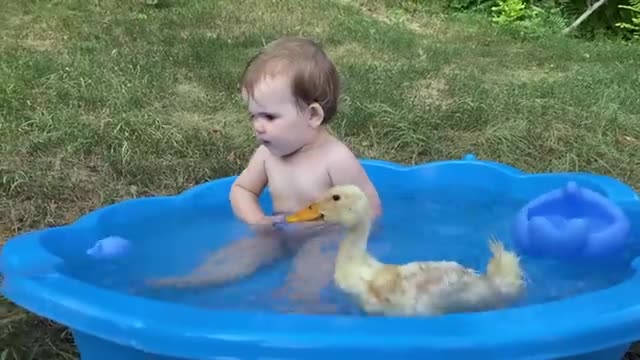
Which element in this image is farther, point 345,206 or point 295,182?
point 295,182

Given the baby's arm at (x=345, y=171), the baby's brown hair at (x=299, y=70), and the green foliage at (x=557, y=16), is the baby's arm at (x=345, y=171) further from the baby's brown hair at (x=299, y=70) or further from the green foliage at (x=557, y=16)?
the green foliage at (x=557, y=16)

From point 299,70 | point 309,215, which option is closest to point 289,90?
point 299,70

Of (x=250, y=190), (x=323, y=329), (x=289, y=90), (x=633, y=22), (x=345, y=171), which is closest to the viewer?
(x=323, y=329)

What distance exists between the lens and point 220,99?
426 cm

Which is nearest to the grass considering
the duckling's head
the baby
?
the baby

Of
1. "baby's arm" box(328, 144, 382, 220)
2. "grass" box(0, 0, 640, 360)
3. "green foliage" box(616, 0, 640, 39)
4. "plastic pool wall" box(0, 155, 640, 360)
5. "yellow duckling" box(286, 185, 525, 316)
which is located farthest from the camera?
"green foliage" box(616, 0, 640, 39)

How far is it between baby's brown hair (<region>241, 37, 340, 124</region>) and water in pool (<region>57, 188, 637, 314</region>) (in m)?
0.39

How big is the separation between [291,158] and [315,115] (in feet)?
0.57

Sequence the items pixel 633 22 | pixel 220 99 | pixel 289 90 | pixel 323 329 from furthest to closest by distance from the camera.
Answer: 1. pixel 633 22
2. pixel 220 99
3. pixel 289 90
4. pixel 323 329

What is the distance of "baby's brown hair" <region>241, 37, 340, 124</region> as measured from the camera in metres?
2.39

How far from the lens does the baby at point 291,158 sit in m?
2.37

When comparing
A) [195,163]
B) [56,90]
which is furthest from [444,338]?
[56,90]

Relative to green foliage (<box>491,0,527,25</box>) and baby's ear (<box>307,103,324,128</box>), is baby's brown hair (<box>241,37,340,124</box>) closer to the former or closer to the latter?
baby's ear (<box>307,103,324,128</box>)

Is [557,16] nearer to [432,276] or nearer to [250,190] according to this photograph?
[250,190]
